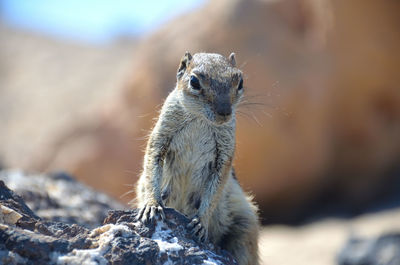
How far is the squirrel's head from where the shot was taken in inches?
178

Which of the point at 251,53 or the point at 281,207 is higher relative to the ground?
the point at 251,53

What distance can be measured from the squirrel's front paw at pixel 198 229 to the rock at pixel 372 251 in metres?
3.26

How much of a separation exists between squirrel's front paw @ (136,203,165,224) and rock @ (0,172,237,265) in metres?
0.04

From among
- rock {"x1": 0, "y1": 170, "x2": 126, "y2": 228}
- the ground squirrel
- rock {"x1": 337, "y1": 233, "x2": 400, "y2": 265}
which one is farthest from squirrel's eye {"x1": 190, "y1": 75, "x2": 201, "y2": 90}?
rock {"x1": 337, "y1": 233, "x2": 400, "y2": 265}

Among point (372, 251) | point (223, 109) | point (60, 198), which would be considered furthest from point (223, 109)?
point (372, 251)

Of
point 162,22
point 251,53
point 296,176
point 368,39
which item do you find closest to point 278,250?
point 296,176

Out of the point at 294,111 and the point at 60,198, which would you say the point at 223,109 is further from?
the point at 294,111

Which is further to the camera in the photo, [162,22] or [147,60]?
[162,22]

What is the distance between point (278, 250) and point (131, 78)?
5.58 metres

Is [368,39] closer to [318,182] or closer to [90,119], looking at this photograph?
[318,182]

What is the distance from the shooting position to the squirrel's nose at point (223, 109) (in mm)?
4483

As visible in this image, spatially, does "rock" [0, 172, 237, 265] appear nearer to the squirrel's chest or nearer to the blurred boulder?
the squirrel's chest

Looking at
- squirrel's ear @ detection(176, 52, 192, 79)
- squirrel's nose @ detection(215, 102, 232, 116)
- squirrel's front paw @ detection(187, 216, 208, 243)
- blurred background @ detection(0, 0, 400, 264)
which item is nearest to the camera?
squirrel's front paw @ detection(187, 216, 208, 243)

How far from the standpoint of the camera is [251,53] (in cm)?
1251
